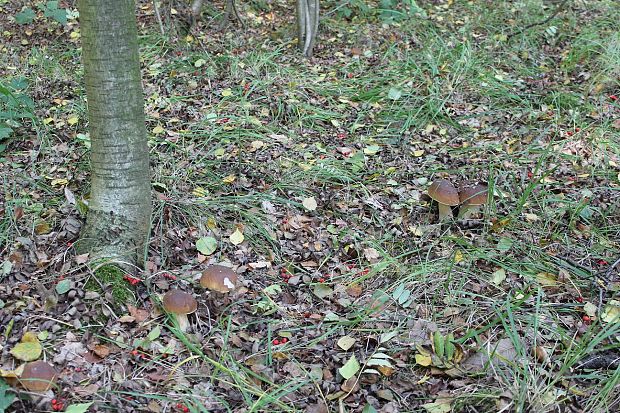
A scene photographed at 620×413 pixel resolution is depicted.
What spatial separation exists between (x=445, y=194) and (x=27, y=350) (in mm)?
2360

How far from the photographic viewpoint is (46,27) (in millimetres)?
5324

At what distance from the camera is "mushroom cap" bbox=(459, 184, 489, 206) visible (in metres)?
3.33

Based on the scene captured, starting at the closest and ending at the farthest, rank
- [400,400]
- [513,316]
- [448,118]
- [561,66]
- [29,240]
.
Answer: [400,400], [513,316], [29,240], [448,118], [561,66]

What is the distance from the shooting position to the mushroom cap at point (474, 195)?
3.33m

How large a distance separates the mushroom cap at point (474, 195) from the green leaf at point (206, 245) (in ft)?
5.03

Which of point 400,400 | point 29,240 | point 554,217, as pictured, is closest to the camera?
point 400,400

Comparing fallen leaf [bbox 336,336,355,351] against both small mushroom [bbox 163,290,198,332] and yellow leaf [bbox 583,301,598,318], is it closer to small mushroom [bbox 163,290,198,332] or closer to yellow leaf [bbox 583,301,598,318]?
small mushroom [bbox 163,290,198,332]

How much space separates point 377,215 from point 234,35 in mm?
2926

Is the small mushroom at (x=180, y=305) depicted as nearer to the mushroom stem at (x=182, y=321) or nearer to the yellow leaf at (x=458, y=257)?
the mushroom stem at (x=182, y=321)

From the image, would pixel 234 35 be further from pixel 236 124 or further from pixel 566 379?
pixel 566 379

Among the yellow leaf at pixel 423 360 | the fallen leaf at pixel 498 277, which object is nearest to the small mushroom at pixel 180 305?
the yellow leaf at pixel 423 360

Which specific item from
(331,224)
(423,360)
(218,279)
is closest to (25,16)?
(331,224)

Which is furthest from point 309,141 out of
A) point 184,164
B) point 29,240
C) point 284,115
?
point 29,240

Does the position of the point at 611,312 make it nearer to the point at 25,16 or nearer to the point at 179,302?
the point at 179,302
